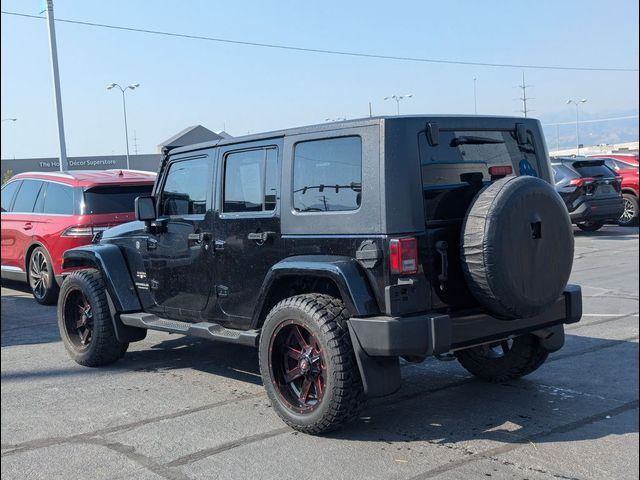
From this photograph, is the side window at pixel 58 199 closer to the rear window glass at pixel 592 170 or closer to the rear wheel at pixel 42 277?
the rear wheel at pixel 42 277

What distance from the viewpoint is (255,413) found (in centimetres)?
511

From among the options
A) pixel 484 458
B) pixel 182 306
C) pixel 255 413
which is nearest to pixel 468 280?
pixel 484 458

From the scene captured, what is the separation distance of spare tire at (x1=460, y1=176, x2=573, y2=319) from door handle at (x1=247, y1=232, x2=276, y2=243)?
139 centimetres

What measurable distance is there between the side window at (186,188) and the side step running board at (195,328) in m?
0.89

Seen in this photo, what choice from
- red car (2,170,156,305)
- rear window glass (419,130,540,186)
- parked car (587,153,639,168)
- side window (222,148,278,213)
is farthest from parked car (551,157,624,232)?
side window (222,148,278,213)

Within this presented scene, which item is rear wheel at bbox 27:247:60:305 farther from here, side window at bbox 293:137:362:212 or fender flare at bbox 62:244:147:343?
side window at bbox 293:137:362:212

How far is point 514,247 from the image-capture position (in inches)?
169

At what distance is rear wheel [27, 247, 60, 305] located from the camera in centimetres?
966

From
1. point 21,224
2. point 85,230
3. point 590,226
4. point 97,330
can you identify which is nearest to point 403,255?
point 97,330

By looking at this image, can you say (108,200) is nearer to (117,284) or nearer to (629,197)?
(117,284)

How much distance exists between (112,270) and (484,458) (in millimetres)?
3718

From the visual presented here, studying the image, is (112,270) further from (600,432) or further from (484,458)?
(600,432)

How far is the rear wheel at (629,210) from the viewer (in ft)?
57.8

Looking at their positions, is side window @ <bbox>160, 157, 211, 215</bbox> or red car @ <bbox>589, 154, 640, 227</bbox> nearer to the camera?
side window @ <bbox>160, 157, 211, 215</bbox>
